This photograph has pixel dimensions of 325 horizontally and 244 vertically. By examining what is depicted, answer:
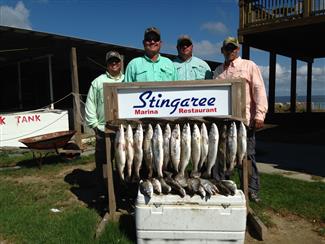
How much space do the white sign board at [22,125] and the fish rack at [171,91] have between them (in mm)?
7748

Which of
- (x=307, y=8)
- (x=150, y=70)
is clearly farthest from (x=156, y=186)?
(x=307, y=8)

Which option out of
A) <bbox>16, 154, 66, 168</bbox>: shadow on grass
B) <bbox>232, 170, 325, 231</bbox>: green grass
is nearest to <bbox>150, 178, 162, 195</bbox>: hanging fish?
<bbox>232, 170, 325, 231</bbox>: green grass

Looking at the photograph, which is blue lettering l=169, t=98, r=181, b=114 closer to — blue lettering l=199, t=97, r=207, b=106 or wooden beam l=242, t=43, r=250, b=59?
blue lettering l=199, t=97, r=207, b=106

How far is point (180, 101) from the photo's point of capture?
4.40 m

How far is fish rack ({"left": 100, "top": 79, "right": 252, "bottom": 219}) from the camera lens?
432 cm

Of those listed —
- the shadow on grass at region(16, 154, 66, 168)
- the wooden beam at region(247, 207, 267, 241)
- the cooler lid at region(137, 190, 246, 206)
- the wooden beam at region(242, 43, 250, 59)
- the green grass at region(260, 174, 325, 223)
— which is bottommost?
the shadow on grass at region(16, 154, 66, 168)

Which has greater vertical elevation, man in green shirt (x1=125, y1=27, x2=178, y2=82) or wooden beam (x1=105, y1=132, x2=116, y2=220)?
man in green shirt (x1=125, y1=27, x2=178, y2=82)

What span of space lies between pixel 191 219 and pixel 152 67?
1.95 meters

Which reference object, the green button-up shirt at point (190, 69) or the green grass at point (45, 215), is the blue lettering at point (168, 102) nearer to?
the green button-up shirt at point (190, 69)

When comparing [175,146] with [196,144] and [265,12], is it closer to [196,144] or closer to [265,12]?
[196,144]

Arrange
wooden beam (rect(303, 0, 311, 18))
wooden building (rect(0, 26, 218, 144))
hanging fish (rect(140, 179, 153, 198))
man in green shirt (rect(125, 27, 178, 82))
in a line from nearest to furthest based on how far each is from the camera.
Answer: hanging fish (rect(140, 179, 153, 198)) → man in green shirt (rect(125, 27, 178, 82)) → wooden building (rect(0, 26, 218, 144)) → wooden beam (rect(303, 0, 311, 18))

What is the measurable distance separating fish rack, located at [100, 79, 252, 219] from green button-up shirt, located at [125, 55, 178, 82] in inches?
15.7

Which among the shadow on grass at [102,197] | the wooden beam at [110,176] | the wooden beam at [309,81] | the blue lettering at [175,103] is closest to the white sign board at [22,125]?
the shadow on grass at [102,197]

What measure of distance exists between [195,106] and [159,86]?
456mm
